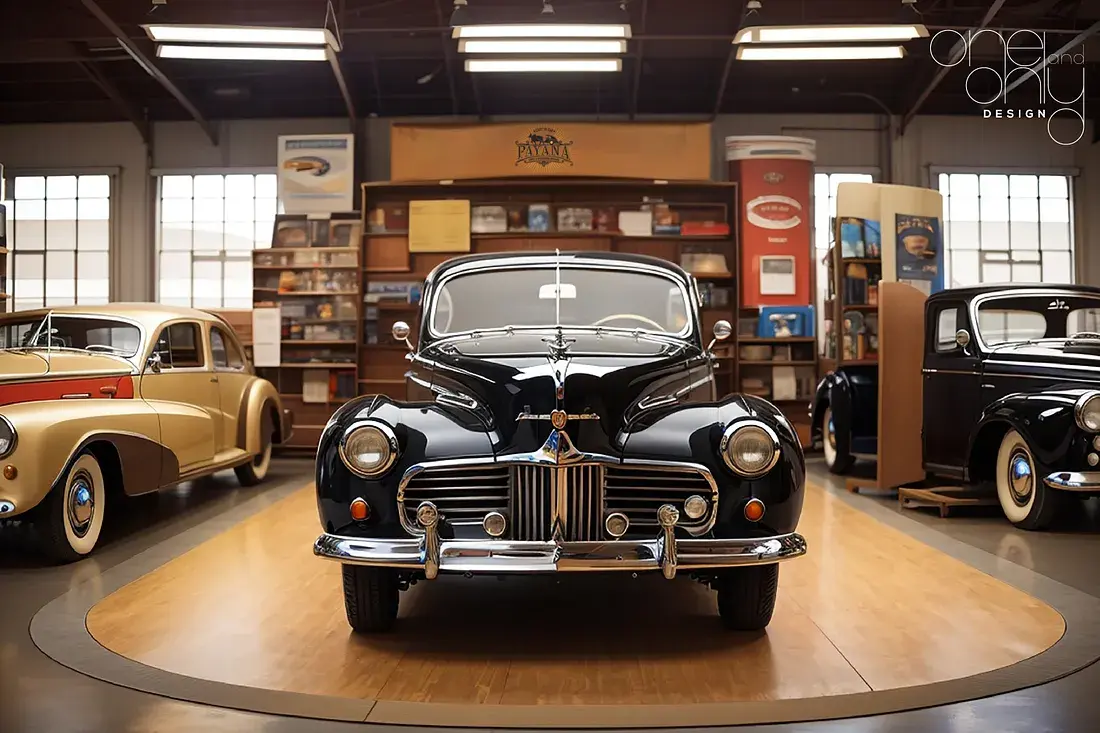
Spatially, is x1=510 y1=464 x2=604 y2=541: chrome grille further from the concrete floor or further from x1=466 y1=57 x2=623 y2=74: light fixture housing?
x1=466 y1=57 x2=623 y2=74: light fixture housing

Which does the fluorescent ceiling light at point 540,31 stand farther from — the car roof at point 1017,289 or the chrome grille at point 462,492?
the chrome grille at point 462,492

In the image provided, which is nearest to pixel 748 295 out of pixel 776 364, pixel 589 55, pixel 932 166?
pixel 776 364

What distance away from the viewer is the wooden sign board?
11.3 m

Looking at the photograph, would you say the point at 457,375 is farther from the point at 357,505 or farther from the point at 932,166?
the point at 932,166

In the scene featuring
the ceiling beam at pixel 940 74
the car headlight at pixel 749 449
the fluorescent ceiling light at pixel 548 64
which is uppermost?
the ceiling beam at pixel 940 74

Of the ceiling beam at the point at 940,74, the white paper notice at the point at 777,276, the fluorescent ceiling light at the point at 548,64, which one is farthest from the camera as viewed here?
the white paper notice at the point at 777,276

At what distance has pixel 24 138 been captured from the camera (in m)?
14.8

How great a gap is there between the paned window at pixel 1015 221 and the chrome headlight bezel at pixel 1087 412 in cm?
952

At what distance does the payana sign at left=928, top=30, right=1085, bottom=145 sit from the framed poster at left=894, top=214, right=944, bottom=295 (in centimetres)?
122

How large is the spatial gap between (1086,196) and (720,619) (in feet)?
43.9

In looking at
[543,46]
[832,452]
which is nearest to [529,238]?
[543,46]

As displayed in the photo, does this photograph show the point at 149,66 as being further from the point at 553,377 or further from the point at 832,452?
the point at 553,377

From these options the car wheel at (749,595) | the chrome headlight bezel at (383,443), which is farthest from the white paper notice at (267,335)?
the car wheel at (749,595)

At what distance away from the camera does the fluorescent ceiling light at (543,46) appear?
31.2 ft
